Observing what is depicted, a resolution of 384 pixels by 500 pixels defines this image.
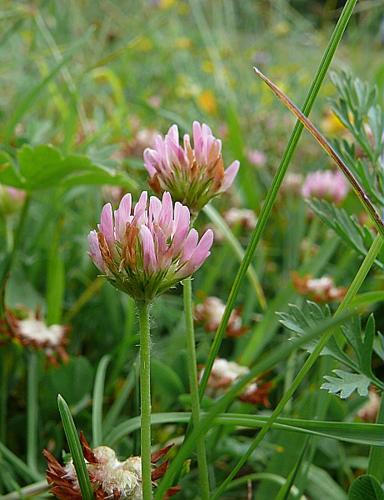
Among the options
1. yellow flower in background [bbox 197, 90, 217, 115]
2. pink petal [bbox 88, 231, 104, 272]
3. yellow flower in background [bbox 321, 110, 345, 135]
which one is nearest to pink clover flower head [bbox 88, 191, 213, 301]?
pink petal [bbox 88, 231, 104, 272]

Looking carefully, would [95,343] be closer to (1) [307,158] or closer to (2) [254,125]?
(1) [307,158]

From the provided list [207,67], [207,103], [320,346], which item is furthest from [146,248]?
[207,67]

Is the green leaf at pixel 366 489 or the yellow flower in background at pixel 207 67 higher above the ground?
the green leaf at pixel 366 489

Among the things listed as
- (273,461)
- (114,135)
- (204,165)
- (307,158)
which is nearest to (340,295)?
(273,461)

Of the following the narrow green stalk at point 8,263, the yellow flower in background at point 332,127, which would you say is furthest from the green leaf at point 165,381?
the yellow flower in background at point 332,127

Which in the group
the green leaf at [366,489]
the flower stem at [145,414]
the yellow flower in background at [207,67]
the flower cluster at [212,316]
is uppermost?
the flower stem at [145,414]

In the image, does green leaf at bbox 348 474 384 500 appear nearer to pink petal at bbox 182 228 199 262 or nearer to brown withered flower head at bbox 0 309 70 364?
pink petal at bbox 182 228 199 262

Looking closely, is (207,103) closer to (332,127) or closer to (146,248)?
(332,127)

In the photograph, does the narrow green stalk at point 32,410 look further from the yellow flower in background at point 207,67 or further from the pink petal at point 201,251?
the yellow flower in background at point 207,67
